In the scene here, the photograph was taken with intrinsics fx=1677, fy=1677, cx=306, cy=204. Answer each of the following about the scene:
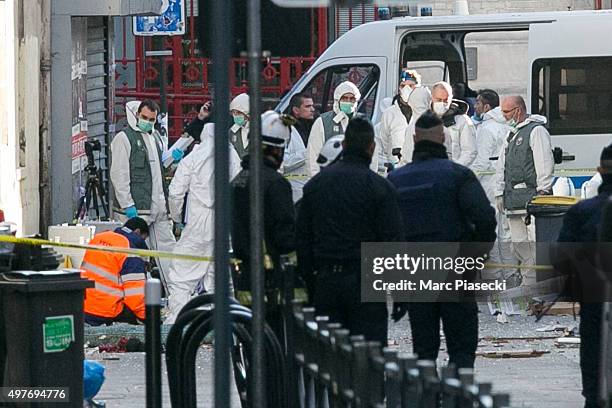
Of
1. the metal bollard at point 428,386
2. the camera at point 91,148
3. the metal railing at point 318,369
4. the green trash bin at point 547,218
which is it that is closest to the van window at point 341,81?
the camera at point 91,148

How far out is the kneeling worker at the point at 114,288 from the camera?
13.7m

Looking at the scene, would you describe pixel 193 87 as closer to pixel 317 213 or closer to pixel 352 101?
pixel 352 101

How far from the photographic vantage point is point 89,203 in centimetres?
1797

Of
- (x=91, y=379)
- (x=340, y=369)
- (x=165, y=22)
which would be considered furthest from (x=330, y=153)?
(x=165, y=22)

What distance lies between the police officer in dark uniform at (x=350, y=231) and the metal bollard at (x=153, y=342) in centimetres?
200

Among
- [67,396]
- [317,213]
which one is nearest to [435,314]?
[317,213]

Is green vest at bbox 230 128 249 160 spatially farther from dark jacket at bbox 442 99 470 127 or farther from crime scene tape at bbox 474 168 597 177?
crime scene tape at bbox 474 168 597 177

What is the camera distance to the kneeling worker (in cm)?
1366

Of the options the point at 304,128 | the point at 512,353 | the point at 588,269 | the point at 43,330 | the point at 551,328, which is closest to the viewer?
the point at 43,330

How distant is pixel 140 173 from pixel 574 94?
4.63m

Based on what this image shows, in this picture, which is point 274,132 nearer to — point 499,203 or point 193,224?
point 193,224

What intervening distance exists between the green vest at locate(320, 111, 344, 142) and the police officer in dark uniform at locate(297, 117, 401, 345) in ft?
25.0

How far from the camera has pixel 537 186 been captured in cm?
1586

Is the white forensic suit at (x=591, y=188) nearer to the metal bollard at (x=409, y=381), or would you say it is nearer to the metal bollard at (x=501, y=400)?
the metal bollard at (x=409, y=381)
